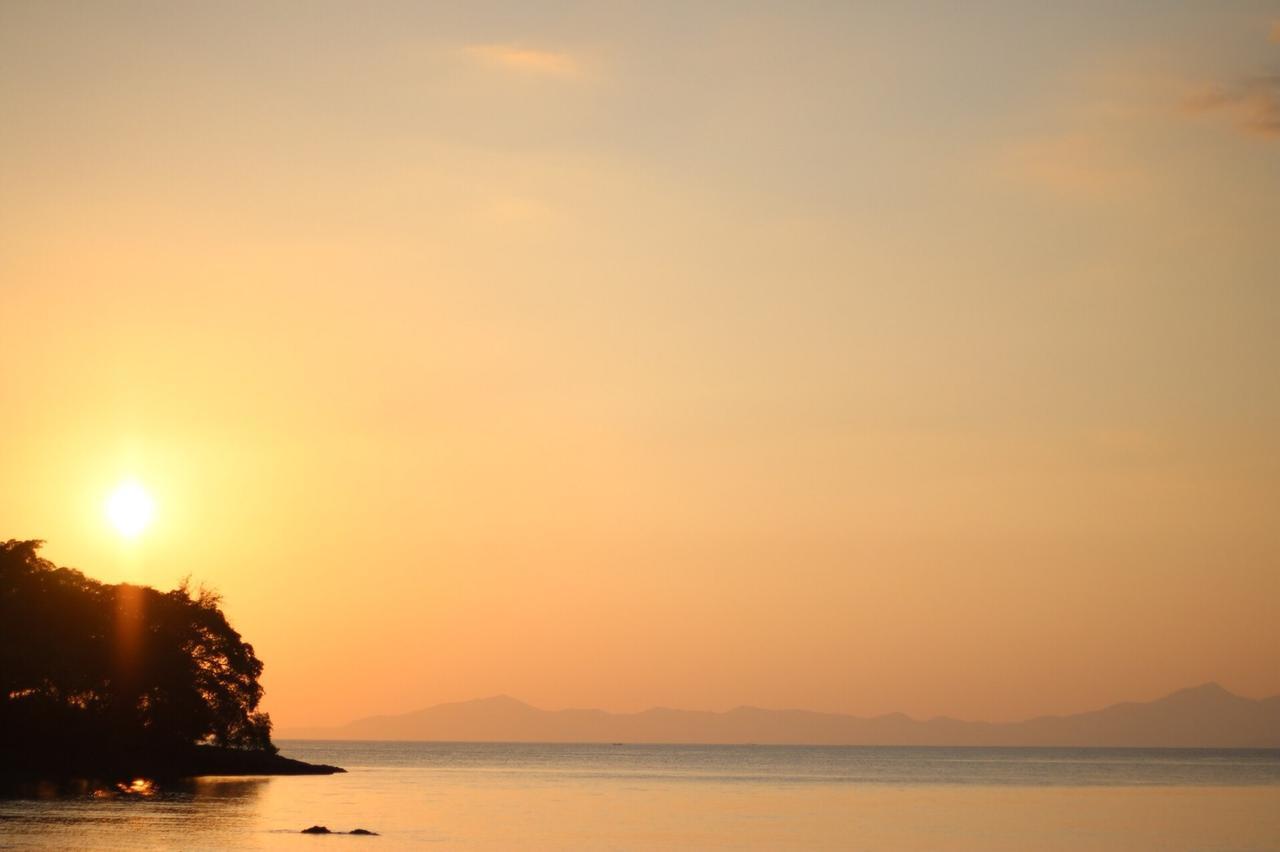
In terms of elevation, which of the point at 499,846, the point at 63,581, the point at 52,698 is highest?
the point at 63,581

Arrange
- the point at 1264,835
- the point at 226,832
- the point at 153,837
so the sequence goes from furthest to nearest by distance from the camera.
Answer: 1. the point at 1264,835
2. the point at 226,832
3. the point at 153,837

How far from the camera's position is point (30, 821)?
6425cm

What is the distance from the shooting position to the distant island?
3696 inches

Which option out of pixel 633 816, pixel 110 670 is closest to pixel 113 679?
pixel 110 670

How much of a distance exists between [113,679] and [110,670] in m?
0.68

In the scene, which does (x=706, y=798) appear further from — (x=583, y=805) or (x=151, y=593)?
(x=151, y=593)

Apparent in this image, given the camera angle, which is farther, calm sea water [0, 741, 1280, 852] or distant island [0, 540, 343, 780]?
distant island [0, 540, 343, 780]

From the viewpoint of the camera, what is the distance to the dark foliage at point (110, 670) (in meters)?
94.0

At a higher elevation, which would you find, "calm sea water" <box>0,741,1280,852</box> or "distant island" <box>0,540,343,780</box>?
"distant island" <box>0,540,343,780</box>

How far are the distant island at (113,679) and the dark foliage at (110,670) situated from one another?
0.08 m

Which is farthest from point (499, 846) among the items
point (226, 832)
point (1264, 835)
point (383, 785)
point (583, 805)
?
point (383, 785)

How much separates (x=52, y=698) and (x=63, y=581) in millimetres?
10941

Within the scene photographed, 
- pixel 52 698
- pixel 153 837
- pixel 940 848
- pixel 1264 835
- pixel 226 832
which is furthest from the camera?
pixel 52 698

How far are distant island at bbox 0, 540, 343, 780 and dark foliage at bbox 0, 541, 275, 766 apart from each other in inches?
3.2
